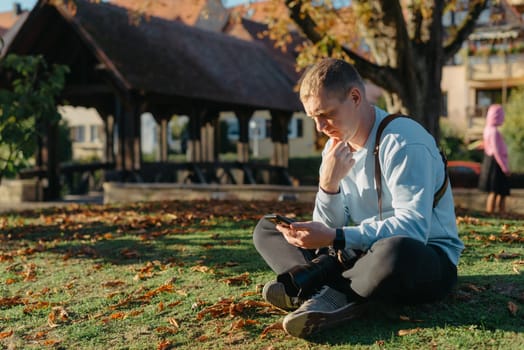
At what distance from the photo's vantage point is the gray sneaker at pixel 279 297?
3814 millimetres

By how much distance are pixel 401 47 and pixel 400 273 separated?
7480mm

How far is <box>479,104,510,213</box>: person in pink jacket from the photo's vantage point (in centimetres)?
945

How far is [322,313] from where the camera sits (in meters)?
3.43

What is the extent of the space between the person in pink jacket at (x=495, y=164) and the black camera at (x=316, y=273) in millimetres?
6405

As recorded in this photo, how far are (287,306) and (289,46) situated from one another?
2571cm

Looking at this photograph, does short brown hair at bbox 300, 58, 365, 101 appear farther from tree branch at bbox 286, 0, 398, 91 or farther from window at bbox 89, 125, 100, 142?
window at bbox 89, 125, 100, 142

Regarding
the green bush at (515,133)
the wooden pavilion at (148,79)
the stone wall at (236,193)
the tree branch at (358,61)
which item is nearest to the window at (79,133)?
the wooden pavilion at (148,79)

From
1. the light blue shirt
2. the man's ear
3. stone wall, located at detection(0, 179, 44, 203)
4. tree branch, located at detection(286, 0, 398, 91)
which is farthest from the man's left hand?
stone wall, located at detection(0, 179, 44, 203)

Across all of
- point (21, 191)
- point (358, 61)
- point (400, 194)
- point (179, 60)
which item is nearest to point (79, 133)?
point (179, 60)

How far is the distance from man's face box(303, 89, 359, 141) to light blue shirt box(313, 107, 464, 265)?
0.47ft

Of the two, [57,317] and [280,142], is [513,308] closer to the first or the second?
[57,317]

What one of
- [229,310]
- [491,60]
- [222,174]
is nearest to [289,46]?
[222,174]

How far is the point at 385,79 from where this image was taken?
10.4 m

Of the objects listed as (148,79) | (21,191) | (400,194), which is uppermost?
(148,79)
